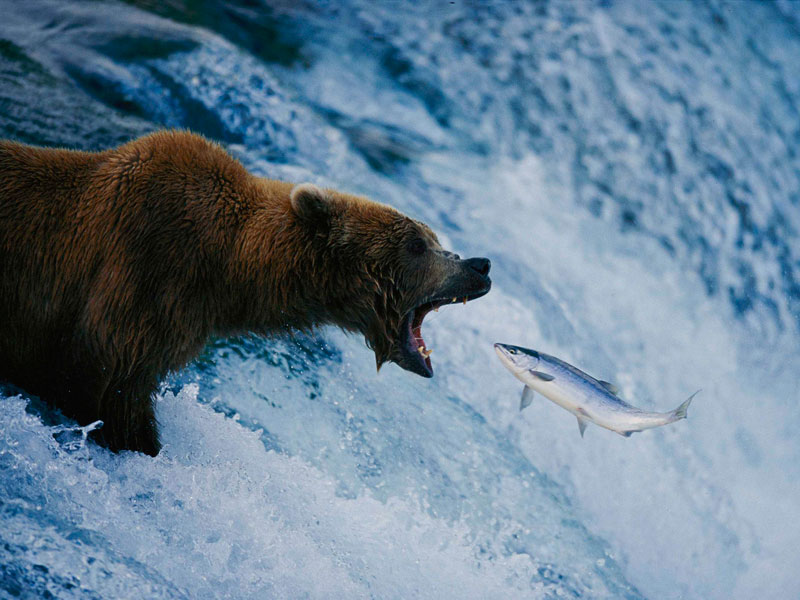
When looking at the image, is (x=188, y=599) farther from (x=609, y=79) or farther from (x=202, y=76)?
(x=609, y=79)

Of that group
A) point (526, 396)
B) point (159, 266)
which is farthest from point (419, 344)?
point (159, 266)

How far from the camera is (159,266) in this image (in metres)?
2.90

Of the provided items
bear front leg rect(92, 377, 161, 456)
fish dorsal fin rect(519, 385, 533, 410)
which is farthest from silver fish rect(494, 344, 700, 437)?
bear front leg rect(92, 377, 161, 456)

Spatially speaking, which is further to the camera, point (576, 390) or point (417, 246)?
point (576, 390)

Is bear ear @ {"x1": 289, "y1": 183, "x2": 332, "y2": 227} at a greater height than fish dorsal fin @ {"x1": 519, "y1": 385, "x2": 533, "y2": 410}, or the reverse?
bear ear @ {"x1": 289, "y1": 183, "x2": 332, "y2": 227}

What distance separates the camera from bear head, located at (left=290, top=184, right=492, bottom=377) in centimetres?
310

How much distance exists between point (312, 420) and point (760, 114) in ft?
14.9

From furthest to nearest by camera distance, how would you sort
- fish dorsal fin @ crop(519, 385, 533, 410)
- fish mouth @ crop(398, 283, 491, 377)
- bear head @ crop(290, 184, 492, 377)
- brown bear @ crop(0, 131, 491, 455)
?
1. fish dorsal fin @ crop(519, 385, 533, 410)
2. fish mouth @ crop(398, 283, 491, 377)
3. bear head @ crop(290, 184, 492, 377)
4. brown bear @ crop(0, 131, 491, 455)

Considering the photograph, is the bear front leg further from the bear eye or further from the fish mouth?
the bear eye

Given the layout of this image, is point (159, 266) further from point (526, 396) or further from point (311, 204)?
point (526, 396)

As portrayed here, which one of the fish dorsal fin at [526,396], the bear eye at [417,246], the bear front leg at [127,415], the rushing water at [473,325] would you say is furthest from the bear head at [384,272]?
the rushing water at [473,325]

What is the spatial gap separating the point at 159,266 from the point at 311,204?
2.04ft

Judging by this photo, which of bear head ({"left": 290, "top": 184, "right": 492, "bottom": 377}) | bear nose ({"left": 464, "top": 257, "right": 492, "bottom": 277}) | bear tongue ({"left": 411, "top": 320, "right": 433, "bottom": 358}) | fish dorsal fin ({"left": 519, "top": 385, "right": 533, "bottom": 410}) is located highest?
bear nose ({"left": 464, "top": 257, "right": 492, "bottom": 277})

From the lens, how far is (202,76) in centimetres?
650
